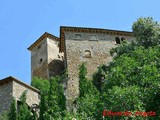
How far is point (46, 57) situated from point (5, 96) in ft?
68.2

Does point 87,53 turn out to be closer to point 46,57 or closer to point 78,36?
point 78,36

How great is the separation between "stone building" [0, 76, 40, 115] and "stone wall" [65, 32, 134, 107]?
26.2 feet

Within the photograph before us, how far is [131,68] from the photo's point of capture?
52.6 feet

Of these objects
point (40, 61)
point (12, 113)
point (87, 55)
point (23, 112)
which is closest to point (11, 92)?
point (23, 112)

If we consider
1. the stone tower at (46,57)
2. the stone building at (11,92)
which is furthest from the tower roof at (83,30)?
the stone building at (11,92)

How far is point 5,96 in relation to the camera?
25391mm

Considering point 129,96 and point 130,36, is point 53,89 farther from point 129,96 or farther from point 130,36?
point 130,36

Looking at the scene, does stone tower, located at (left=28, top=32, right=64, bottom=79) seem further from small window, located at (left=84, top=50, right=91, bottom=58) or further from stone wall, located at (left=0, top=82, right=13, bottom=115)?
stone wall, located at (left=0, top=82, right=13, bottom=115)

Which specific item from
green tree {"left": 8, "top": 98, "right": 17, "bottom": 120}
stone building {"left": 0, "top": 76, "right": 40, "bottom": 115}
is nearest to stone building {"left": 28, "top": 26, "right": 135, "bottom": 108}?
stone building {"left": 0, "top": 76, "right": 40, "bottom": 115}

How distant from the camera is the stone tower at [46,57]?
4428 centimetres

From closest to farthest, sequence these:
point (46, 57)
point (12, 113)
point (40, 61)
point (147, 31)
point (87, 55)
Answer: point (12, 113) < point (147, 31) < point (87, 55) < point (46, 57) < point (40, 61)

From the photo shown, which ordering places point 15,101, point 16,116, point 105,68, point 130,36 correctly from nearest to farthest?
point 16,116 → point 15,101 → point 105,68 → point 130,36

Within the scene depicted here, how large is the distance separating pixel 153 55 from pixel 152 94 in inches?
137

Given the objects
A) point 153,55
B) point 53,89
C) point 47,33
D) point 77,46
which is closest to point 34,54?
point 47,33
